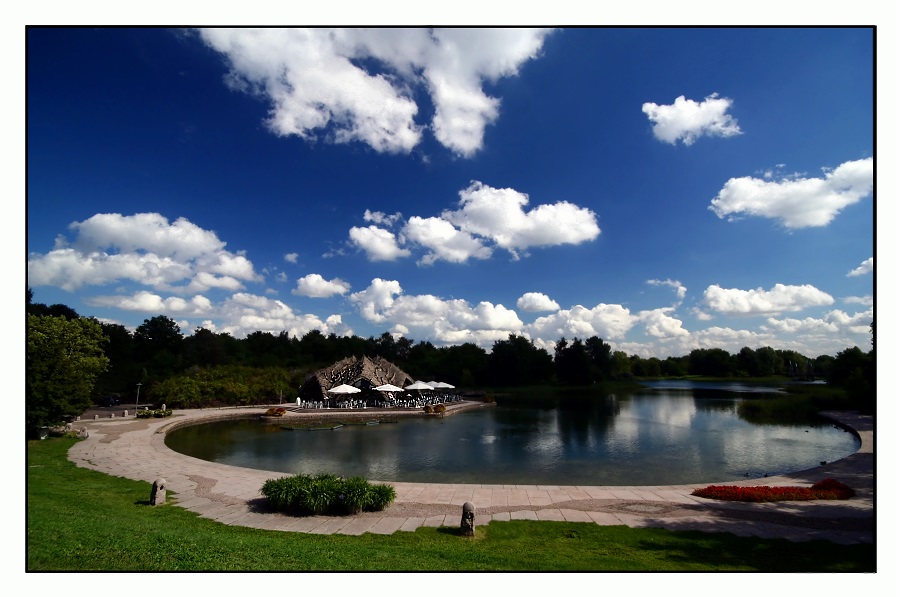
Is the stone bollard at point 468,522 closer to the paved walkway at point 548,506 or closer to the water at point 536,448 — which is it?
the paved walkway at point 548,506

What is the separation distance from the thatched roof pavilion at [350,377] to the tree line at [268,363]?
255 centimetres

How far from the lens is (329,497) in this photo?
9.84m

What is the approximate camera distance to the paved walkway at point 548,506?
8906 millimetres

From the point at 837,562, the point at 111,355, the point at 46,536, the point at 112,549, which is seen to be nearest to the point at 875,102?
the point at 837,562

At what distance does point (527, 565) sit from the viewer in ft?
22.0

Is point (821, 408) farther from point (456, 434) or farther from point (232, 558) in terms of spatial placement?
point (232, 558)

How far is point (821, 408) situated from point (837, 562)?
103 feet

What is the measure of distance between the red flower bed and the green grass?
3152mm

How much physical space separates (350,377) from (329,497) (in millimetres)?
30130

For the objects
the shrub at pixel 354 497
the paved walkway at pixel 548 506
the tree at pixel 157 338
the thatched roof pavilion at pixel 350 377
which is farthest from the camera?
the tree at pixel 157 338

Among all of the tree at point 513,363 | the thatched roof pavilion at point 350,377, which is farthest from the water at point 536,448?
the tree at point 513,363

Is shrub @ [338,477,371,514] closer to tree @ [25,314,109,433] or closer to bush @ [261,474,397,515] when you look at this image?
bush @ [261,474,397,515]

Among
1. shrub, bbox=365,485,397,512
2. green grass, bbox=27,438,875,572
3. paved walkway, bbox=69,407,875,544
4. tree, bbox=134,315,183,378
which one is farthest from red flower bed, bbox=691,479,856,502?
tree, bbox=134,315,183,378

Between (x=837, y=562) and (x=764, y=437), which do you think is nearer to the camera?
(x=837, y=562)
